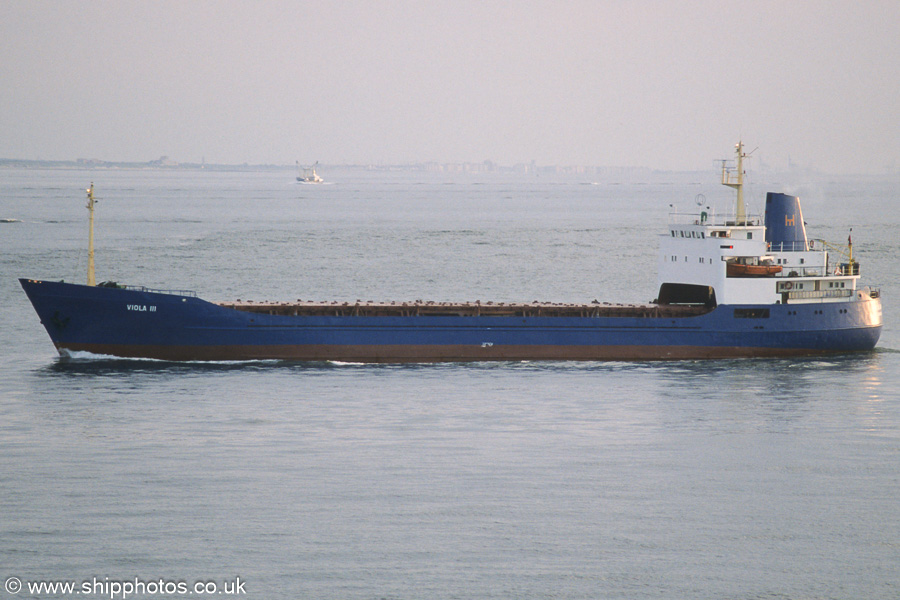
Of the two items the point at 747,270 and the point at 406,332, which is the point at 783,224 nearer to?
the point at 747,270

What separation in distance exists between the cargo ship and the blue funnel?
5cm

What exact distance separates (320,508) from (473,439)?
19.3 ft

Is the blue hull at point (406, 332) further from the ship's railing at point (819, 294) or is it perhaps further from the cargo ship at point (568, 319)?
the ship's railing at point (819, 294)

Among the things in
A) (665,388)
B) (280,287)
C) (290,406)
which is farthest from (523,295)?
(290,406)

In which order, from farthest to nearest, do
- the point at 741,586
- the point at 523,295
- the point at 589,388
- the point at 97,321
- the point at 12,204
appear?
the point at 12,204 → the point at 523,295 → the point at 97,321 → the point at 589,388 → the point at 741,586

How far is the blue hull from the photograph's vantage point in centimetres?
3344

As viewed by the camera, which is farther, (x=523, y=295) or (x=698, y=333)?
(x=523, y=295)

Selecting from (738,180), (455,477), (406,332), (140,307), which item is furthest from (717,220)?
(140,307)

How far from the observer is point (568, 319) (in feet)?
115

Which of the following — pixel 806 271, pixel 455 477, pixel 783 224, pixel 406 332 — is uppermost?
pixel 783 224

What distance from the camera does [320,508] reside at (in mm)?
20547

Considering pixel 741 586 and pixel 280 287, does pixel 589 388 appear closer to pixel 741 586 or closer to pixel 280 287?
pixel 741 586

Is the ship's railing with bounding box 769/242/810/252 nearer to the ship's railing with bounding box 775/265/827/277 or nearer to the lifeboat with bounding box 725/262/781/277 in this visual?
the ship's railing with bounding box 775/265/827/277

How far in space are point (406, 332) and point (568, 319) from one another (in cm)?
579
